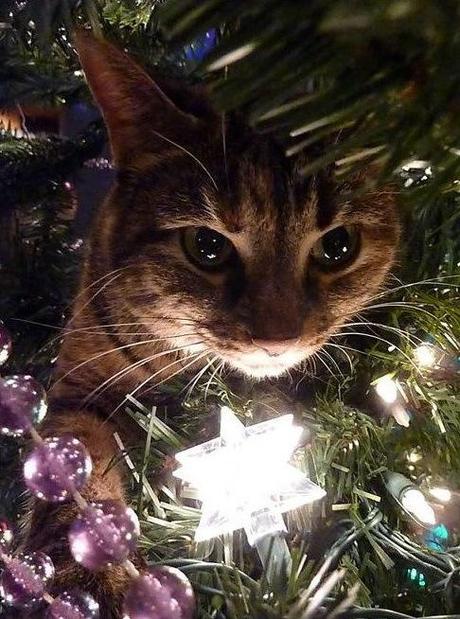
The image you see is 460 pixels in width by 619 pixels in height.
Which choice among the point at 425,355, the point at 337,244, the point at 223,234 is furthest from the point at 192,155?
the point at 425,355

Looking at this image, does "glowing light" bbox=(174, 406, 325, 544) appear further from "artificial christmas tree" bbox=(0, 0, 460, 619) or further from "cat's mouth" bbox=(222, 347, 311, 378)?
"cat's mouth" bbox=(222, 347, 311, 378)

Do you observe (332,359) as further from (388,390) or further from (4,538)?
(4,538)

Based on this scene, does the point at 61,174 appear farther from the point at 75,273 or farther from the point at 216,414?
the point at 216,414

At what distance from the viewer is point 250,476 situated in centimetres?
56

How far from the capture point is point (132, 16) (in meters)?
0.77

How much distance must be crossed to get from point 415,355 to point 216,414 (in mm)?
195

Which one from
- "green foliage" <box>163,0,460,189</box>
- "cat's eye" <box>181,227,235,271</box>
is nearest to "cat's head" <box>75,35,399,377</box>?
"cat's eye" <box>181,227,235,271</box>

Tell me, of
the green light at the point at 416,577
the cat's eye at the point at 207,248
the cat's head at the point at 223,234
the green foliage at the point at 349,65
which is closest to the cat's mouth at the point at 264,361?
the cat's head at the point at 223,234

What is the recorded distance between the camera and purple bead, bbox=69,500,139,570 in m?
0.43

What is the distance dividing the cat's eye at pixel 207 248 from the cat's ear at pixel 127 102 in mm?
115

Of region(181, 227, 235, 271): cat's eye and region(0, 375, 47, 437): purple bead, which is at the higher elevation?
region(181, 227, 235, 271): cat's eye

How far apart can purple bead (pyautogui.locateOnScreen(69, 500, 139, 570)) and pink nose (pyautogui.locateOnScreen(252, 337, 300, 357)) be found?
0.93ft

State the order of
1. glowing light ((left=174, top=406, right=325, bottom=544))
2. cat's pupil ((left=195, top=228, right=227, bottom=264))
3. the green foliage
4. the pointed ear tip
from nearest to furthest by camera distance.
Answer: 1. the green foliage
2. glowing light ((left=174, top=406, right=325, bottom=544))
3. the pointed ear tip
4. cat's pupil ((left=195, top=228, right=227, bottom=264))

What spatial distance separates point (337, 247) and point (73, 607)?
1.61ft
